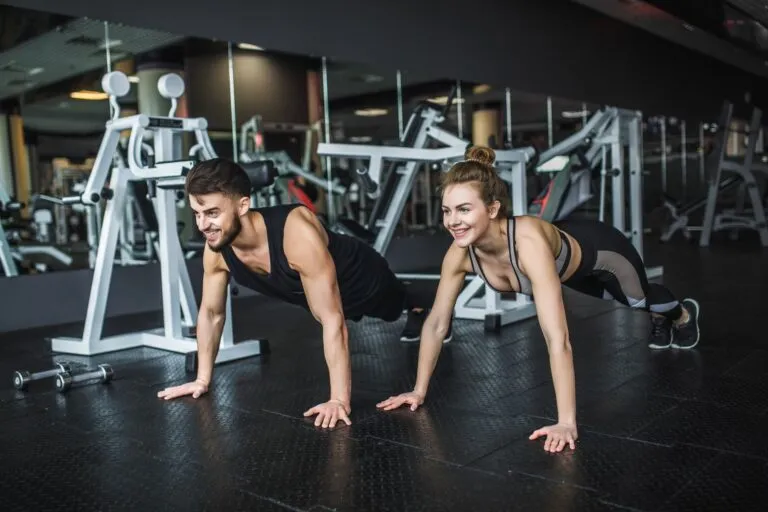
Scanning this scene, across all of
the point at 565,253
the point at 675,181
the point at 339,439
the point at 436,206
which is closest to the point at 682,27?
the point at 675,181

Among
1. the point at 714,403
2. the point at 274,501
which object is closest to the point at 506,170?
the point at 714,403

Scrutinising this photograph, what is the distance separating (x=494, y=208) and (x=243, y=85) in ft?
13.1

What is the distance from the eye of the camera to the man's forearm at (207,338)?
2467 millimetres

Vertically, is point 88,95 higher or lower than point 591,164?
higher

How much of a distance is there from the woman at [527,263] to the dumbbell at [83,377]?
120 centimetres

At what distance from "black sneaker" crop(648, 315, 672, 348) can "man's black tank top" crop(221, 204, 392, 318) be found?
47.9 inches

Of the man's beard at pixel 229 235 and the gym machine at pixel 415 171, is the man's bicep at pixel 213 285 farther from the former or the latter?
the gym machine at pixel 415 171

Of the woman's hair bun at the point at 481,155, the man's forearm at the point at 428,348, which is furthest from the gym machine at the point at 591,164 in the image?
the man's forearm at the point at 428,348

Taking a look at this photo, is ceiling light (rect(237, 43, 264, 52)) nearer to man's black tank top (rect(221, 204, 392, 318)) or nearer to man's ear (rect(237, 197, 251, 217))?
man's black tank top (rect(221, 204, 392, 318))

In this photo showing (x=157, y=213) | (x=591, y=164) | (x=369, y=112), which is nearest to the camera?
(x=157, y=213)

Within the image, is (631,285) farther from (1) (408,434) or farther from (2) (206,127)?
(2) (206,127)

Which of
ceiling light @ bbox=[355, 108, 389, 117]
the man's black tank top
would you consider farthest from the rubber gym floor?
ceiling light @ bbox=[355, 108, 389, 117]

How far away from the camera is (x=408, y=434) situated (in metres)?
2.10

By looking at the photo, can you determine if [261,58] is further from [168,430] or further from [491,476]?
[491,476]
